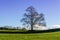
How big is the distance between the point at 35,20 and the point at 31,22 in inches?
59.2

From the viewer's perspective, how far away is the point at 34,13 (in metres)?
59.9

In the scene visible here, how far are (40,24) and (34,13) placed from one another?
13.6 feet

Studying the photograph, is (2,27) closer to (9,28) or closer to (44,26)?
(9,28)

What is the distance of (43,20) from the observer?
60.5 meters

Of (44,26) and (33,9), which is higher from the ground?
(33,9)

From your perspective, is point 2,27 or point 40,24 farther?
point 2,27

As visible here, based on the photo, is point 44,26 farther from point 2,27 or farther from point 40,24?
point 2,27

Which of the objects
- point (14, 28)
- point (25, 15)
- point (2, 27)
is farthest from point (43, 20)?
point (2, 27)

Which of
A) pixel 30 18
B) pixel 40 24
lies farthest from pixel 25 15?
pixel 40 24

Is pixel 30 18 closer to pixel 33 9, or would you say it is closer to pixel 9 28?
pixel 33 9

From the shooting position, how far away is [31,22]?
60.3 meters

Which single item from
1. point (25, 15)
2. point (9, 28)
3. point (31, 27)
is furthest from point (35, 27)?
point (9, 28)

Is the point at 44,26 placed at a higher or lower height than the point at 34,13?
lower

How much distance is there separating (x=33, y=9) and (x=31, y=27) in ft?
19.8
